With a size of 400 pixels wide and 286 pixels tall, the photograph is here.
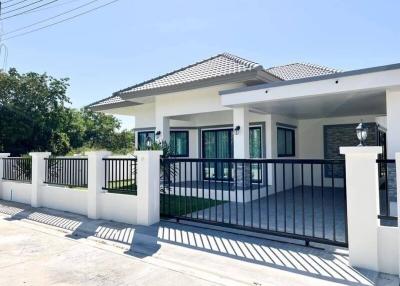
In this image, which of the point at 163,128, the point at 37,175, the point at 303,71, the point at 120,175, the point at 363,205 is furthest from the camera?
the point at 303,71

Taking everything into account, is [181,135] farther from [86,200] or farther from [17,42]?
[17,42]

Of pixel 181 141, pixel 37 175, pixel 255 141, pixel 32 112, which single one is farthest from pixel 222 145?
pixel 32 112

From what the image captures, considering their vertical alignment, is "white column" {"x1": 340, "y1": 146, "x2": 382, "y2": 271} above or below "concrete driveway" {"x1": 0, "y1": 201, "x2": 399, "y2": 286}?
above

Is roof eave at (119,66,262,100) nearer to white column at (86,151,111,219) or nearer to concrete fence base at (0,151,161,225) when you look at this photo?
concrete fence base at (0,151,161,225)

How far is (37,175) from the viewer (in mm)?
10312

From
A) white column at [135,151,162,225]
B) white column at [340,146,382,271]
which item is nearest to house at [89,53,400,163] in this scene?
white column at [135,151,162,225]

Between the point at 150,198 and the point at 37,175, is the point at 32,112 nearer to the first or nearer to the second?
the point at 37,175

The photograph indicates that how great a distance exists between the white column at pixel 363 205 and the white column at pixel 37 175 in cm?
958

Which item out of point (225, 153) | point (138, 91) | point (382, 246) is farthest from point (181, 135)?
point (382, 246)

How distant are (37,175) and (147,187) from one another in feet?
17.1

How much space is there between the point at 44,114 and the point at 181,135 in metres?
11.4

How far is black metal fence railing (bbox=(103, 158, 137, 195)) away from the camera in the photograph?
25.9ft

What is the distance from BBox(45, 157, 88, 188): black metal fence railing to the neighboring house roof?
4.06 meters

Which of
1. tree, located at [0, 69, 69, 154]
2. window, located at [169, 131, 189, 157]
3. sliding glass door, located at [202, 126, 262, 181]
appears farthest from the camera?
tree, located at [0, 69, 69, 154]
